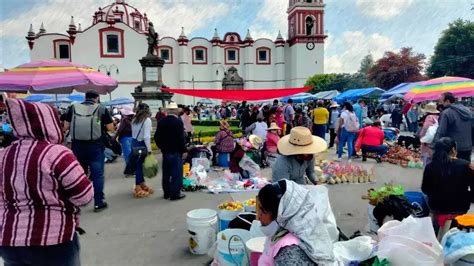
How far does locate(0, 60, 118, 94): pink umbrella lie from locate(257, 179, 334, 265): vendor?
5836 millimetres

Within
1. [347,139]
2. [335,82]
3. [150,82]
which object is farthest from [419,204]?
[335,82]

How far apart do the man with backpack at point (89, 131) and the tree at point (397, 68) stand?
4623cm

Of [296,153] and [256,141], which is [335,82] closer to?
[256,141]

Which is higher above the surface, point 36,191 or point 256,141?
point 36,191

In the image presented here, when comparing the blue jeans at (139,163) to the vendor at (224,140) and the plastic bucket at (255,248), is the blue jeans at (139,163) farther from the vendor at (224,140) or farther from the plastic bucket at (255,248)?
the plastic bucket at (255,248)

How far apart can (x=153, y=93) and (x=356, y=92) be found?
12.7 metres

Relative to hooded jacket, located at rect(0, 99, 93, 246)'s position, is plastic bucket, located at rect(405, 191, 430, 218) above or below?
below

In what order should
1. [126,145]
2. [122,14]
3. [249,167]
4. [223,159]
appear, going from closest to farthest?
[249,167] → [126,145] → [223,159] → [122,14]

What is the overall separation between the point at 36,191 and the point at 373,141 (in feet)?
32.5

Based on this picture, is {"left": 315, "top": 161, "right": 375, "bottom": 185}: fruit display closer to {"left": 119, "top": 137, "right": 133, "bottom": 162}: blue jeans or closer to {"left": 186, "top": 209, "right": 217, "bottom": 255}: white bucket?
{"left": 186, "top": 209, "right": 217, "bottom": 255}: white bucket

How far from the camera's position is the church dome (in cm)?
5347

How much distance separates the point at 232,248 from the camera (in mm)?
3488

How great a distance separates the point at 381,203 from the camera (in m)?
4.50

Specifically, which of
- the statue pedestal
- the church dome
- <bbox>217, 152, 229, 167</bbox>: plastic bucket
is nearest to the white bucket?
<bbox>217, 152, 229, 167</bbox>: plastic bucket
